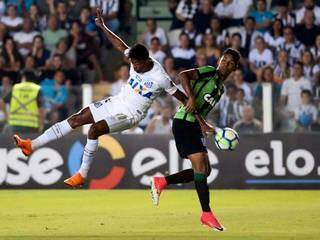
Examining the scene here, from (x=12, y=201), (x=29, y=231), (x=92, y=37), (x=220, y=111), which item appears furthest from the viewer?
(x=92, y=37)

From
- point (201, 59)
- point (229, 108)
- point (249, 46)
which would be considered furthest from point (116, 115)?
point (249, 46)

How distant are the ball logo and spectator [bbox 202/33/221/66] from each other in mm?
3290

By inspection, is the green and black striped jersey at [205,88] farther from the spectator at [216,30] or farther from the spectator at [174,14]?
the spectator at [174,14]

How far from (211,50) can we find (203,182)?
945 centimetres

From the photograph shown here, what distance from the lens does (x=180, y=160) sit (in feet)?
62.3

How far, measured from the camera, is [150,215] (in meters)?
14.2

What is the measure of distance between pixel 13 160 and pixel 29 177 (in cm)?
42

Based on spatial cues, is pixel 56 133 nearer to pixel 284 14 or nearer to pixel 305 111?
pixel 305 111

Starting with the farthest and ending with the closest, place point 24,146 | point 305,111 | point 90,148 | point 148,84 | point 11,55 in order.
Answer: point 11,55 → point 305,111 → point 90,148 → point 24,146 → point 148,84

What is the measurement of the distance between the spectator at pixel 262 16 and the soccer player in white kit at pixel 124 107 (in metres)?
9.57

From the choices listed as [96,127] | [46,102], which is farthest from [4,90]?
[96,127]

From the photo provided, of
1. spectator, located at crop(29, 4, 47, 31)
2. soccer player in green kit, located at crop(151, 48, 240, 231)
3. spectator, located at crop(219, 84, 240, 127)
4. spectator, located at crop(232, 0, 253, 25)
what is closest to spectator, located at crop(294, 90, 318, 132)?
spectator, located at crop(219, 84, 240, 127)

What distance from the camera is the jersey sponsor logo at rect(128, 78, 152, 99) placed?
41.8ft

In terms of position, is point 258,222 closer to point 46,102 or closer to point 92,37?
point 46,102
